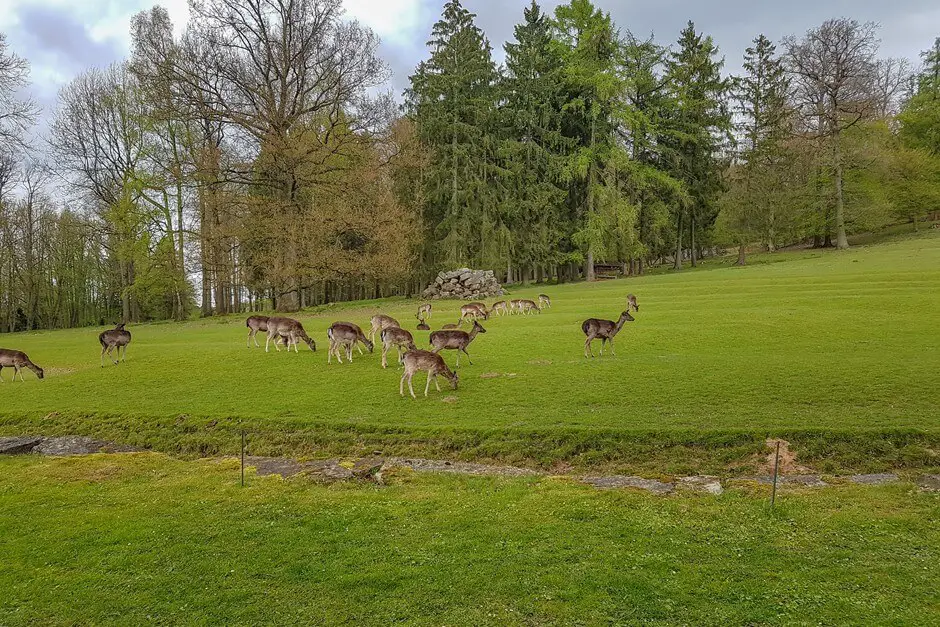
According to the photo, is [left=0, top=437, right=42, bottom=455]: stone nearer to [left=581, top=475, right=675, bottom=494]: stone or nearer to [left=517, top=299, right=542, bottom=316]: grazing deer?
[left=581, top=475, right=675, bottom=494]: stone

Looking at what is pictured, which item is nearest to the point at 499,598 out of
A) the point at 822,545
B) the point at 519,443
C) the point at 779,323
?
the point at 822,545

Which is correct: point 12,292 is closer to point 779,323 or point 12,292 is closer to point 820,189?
point 779,323

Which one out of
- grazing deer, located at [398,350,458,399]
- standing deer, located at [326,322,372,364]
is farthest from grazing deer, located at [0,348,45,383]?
grazing deer, located at [398,350,458,399]

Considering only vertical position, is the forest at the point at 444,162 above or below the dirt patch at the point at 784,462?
above

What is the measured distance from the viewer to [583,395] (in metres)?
11.2

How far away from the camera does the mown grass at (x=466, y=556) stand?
4242mm

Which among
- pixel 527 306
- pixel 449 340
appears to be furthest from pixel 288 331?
pixel 527 306

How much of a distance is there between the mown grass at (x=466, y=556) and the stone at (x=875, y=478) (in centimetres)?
49

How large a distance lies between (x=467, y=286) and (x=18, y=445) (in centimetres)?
2715

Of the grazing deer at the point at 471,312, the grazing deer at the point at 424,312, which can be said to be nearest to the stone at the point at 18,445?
the grazing deer at the point at 471,312

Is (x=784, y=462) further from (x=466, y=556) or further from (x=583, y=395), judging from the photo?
(x=466, y=556)

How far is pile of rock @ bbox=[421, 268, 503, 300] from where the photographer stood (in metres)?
34.9

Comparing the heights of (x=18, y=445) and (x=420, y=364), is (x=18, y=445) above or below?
below

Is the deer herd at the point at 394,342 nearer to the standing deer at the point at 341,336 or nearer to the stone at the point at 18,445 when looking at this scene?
the standing deer at the point at 341,336
